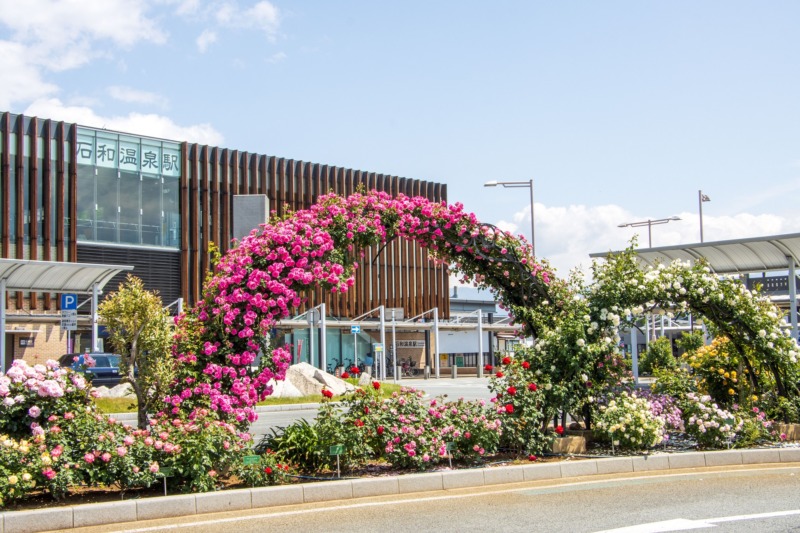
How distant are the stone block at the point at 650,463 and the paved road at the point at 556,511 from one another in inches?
34.8

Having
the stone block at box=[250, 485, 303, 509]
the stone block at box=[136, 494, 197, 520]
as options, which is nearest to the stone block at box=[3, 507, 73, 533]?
the stone block at box=[136, 494, 197, 520]

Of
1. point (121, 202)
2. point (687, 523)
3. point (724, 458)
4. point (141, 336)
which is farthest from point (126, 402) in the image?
point (121, 202)

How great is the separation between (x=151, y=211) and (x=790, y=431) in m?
37.5

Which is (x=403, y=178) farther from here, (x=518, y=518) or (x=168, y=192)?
(x=518, y=518)

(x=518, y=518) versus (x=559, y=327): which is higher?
(x=559, y=327)

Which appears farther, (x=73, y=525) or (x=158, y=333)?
(x=158, y=333)

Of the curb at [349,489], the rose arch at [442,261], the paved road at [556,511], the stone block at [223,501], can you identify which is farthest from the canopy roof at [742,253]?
the stone block at [223,501]

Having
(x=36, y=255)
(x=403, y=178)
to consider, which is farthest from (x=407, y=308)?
(x=36, y=255)

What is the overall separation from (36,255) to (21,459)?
3405 centimetres

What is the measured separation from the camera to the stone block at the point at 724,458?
11.3 meters

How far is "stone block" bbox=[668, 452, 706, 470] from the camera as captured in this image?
1117 cm

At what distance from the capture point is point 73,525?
25.5 feet

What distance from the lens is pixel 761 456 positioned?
38.1 feet

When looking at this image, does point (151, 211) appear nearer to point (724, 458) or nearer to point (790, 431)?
point (790, 431)
